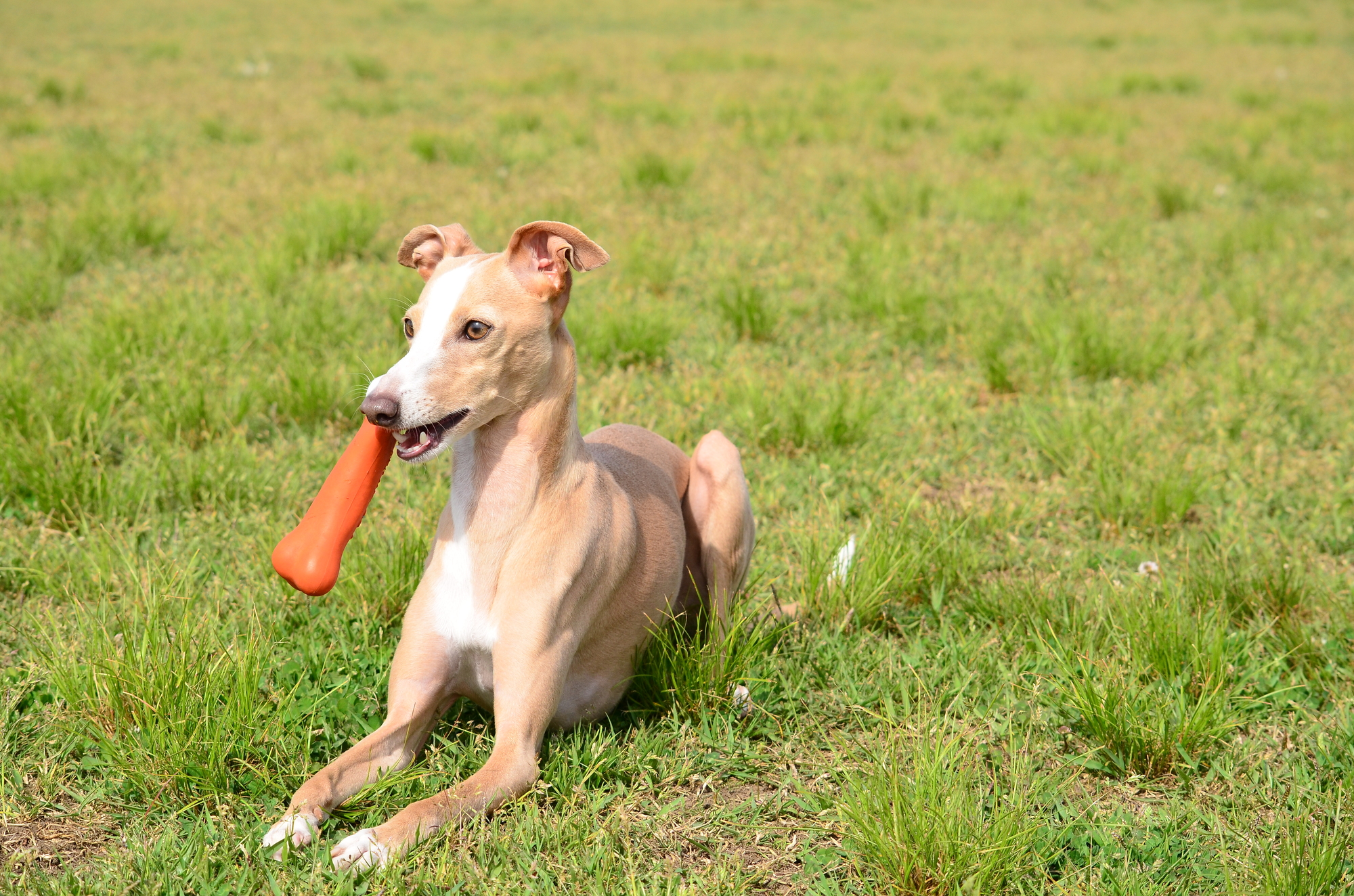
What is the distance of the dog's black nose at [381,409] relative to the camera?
273 centimetres

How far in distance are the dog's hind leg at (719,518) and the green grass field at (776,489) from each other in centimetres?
20

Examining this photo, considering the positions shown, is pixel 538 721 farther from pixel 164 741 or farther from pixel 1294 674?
pixel 1294 674

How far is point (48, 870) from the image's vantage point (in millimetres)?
2783

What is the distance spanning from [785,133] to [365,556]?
870 cm

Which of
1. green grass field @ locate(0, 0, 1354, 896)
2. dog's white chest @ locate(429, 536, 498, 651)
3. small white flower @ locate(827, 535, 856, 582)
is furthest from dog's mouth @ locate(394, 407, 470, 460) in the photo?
small white flower @ locate(827, 535, 856, 582)

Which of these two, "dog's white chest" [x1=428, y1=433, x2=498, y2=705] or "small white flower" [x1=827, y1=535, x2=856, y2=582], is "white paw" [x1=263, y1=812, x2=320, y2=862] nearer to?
"dog's white chest" [x1=428, y1=433, x2=498, y2=705]

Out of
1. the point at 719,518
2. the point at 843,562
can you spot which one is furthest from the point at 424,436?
the point at 843,562

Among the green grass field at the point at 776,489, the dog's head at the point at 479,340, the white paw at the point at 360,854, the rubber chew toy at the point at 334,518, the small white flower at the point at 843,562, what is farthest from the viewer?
the small white flower at the point at 843,562

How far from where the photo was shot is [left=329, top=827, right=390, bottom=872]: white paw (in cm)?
266

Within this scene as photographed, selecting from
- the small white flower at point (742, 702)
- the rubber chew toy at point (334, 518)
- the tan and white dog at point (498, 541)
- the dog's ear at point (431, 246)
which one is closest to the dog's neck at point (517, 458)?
the tan and white dog at point (498, 541)

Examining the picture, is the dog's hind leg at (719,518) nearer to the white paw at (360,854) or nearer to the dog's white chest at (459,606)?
the dog's white chest at (459,606)

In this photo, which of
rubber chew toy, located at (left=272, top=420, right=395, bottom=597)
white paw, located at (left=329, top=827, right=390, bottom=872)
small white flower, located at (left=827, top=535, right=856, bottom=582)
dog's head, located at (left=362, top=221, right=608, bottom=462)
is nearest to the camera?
white paw, located at (left=329, top=827, right=390, bottom=872)

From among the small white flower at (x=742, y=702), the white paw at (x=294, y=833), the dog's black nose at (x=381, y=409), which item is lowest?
the small white flower at (x=742, y=702)

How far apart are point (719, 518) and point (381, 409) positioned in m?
1.38
